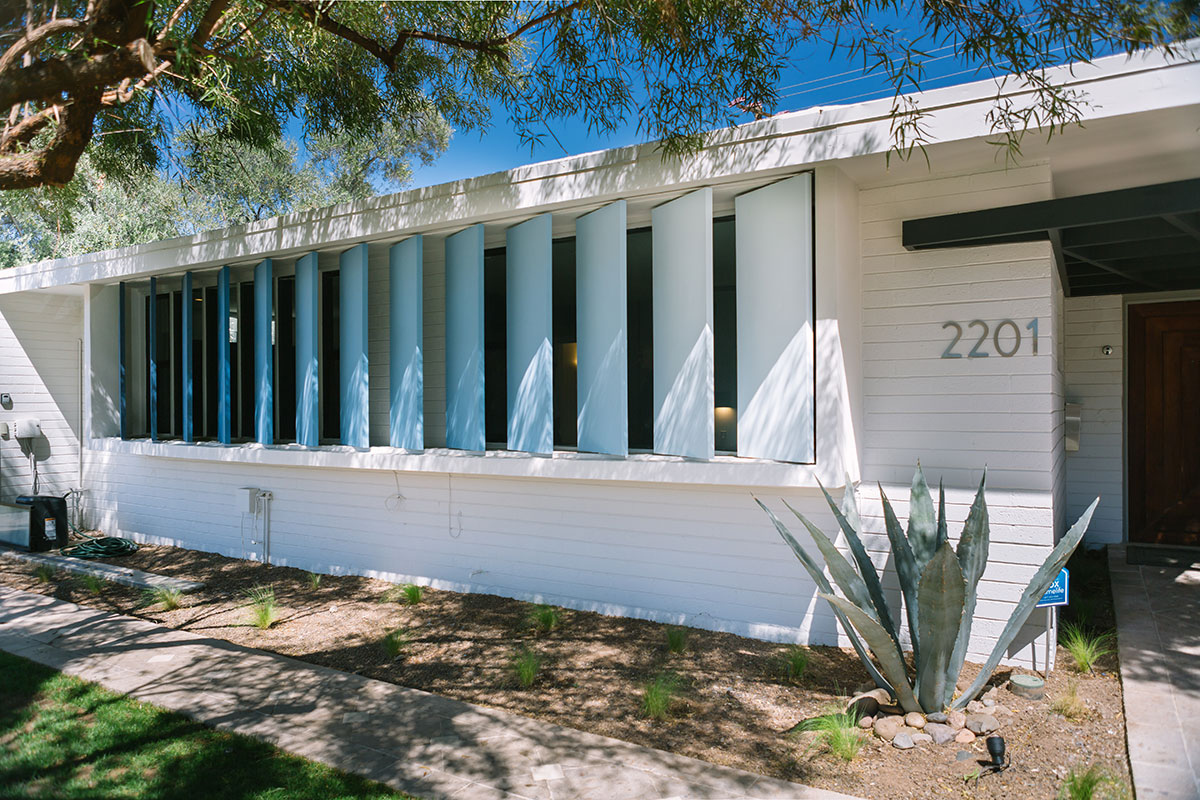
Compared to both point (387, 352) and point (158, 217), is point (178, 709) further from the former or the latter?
point (158, 217)

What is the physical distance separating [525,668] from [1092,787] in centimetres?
290

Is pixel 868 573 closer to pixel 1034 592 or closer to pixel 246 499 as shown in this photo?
pixel 1034 592

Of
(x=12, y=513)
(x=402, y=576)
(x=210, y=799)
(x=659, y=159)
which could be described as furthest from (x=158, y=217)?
(x=210, y=799)

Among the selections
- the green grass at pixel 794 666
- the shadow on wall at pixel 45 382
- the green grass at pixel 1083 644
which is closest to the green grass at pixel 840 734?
the green grass at pixel 794 666

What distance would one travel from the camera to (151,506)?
9.25 meters

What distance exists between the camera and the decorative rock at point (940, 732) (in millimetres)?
3639

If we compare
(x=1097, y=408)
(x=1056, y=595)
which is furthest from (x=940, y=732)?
(x=1097, y=408)

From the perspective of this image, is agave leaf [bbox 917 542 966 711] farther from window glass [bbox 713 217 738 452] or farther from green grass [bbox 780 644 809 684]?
window glass [bbox 713 217 738 452]

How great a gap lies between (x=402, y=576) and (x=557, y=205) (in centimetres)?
373

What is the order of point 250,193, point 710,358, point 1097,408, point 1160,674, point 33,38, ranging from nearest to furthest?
point 33,38 < point 1160,674 < point 710,358 < point 1097,408 < point 250,193

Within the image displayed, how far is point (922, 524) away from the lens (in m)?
4.13

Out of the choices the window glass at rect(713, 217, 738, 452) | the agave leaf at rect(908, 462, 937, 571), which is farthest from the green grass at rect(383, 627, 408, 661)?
the agave leaf at rect(908, 462, 937, 571)

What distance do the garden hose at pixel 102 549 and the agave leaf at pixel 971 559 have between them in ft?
28.3

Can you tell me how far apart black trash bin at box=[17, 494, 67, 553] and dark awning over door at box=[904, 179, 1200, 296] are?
963 centimetres
